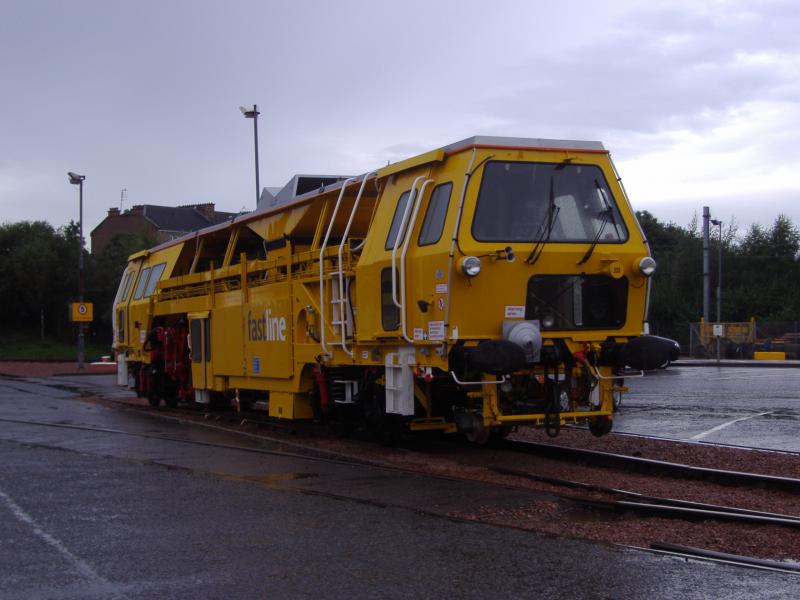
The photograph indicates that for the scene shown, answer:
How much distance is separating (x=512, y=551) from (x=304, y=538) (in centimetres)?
153

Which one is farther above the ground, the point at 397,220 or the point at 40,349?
the point at 397,220

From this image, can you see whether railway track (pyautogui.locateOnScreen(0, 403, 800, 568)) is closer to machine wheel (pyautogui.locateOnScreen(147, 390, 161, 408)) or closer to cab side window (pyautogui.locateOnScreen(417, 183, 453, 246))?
cab side window (pyautogui.locateOnScreen(417, 183, 453, 246))

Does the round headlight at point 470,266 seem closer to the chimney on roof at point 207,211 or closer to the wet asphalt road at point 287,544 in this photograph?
the wet asphalt road at point 287,544

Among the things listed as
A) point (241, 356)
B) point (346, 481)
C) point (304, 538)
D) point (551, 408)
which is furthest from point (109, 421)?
point (304, 538)

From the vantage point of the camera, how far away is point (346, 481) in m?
9.42

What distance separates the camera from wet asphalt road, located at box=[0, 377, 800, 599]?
18.9 feet

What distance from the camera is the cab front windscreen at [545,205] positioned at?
32.3ft

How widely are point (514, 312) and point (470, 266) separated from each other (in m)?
0.77

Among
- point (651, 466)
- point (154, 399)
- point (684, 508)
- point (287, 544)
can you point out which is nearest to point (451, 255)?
point (651, 466)

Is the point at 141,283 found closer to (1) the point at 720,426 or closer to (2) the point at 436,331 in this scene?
(1) the point at 720,426

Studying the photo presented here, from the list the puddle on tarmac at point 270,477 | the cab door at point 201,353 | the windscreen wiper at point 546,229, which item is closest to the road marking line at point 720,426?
the windscreen wiper at point 546,229

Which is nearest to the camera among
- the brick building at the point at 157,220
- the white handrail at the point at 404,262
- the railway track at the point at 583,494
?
the railway track at the point at 583,494

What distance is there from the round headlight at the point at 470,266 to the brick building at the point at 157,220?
2884 inches

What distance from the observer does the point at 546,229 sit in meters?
9.98
